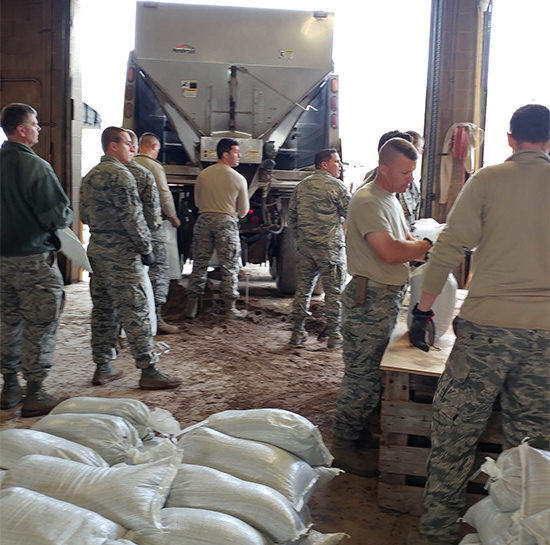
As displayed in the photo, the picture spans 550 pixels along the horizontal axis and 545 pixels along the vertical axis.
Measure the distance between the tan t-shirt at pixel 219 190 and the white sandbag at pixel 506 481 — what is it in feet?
12.4

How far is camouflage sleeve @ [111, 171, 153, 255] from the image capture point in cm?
320

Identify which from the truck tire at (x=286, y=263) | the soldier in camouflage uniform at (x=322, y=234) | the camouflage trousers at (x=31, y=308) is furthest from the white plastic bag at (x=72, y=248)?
the truck tire at (x=286, y=263)

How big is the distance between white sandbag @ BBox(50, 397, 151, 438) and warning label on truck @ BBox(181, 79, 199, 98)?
4.28 m

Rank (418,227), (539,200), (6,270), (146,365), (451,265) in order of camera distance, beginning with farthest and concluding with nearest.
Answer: (146,365) < (6,270) < (418,227) < (451,265) < (539,200)

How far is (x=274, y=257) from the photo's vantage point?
6.29 metres

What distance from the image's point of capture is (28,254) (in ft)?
9.55

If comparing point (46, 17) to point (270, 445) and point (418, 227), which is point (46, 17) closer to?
point (418, 227)

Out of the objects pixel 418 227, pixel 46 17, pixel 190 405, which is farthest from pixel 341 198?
pixel 46 17

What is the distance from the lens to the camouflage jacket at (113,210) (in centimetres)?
321

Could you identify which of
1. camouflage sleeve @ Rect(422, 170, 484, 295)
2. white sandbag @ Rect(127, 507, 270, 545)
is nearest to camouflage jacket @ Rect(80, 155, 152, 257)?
camouflage sleeve @ Rect(422, 170, 484, 295)

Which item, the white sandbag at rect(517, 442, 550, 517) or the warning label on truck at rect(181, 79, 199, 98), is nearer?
the white sandbag at rect(517, 442, 550, 517)

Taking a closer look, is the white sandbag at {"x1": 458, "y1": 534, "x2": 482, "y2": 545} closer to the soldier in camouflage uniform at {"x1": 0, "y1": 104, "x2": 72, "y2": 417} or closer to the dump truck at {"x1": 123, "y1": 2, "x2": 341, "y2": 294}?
the soldier in camouflage uniform at {"x1": 0, "y1": 104, "x2": 72, "y2": 417}

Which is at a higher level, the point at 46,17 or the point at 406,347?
the point at 46,17

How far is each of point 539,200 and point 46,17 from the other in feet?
21.8
